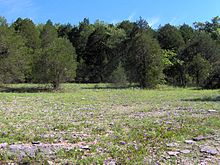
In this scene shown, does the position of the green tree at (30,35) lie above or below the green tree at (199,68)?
above

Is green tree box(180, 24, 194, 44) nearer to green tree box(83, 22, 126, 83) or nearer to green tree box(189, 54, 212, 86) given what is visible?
green tree box(83, 22, 126, 83)

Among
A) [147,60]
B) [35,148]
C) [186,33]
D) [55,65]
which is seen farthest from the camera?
[186,33]

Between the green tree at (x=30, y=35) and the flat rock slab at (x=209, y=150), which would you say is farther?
the green tree at (x=30, y=35)

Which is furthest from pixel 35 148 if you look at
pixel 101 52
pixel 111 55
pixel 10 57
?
pixel 101 52

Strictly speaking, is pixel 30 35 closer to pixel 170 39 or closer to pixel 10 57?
pixel 10 57

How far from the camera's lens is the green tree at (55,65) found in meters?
40.2

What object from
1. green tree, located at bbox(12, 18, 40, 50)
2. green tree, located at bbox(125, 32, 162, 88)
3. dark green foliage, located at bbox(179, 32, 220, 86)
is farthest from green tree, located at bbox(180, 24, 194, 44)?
green tree, located at bbox(12, 18, 40, 50)

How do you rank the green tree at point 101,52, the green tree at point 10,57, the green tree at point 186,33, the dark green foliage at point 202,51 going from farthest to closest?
1. the green tree at point 186,33
2. the green tree at point 101,52
3. the dark green foliage at point 202,51
4. the green tree at point 10,57

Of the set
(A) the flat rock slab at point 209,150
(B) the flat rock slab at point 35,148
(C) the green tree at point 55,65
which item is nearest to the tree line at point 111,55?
(C) the green tree at point 55,65

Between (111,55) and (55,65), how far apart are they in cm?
4662

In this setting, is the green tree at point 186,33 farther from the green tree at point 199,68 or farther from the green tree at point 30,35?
the green tree at point 30,35

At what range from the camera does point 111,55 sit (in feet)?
282

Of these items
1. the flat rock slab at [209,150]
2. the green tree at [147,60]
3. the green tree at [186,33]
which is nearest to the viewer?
the flat rock slab at [209,150]

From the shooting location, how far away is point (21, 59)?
4259 centimetres
